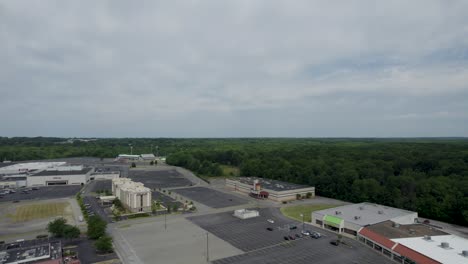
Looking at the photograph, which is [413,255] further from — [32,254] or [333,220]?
[32,254]

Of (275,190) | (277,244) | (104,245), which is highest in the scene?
(275,190)

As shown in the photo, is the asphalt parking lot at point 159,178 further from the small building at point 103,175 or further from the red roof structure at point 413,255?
the red roof structure at point 413,255

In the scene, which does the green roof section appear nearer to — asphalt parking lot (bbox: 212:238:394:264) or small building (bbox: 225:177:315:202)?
asphalt parking lot (bbox: 212:238:394:264)

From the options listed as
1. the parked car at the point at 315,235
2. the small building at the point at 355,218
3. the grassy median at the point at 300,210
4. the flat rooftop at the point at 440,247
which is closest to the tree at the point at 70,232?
the parked car at the point at 315,235

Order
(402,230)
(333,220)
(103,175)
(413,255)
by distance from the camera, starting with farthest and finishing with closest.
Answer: (103,175)
(333,220)
(402,230)
(413,255)

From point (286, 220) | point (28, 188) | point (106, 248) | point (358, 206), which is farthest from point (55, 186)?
point (358, 206)

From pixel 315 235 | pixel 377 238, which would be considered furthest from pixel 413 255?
pixel 315 235
